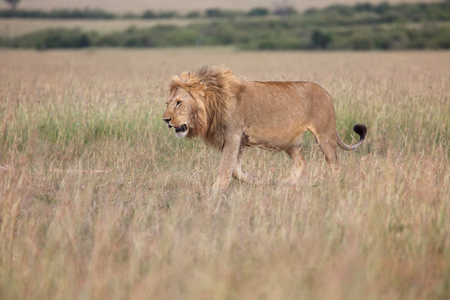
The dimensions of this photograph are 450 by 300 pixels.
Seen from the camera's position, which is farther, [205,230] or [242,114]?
[242,114]

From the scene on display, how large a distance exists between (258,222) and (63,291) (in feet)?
4.93

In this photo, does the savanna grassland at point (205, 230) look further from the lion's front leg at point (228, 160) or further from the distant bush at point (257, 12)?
the distant bush at point (257, 12)

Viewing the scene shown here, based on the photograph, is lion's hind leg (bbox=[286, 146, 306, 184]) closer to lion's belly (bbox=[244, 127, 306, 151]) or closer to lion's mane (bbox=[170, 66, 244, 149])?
lion's belly (bbox=[244, 127, 306, 151])

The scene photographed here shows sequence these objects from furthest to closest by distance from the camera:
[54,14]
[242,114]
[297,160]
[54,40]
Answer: [54,14] → [54,40] → [297,160] → [242,114]

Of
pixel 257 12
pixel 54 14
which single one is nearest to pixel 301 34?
pixel 257 12

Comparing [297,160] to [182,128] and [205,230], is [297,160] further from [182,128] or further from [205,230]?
[205,230]

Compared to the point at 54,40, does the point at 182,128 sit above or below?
above

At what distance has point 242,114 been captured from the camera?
573cm

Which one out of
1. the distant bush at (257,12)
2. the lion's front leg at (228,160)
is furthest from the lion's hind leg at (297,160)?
the distant bush at (257,12)

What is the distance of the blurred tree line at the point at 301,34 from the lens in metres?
39.2

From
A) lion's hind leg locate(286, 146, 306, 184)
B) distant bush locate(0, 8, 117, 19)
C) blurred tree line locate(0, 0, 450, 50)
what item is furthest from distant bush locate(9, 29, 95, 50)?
lion's hind leg locate(286, 146, 306, 184)

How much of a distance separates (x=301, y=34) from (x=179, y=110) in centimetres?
4065

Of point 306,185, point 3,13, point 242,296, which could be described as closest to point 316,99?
point 306,185

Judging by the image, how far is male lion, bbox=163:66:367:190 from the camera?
18.2ft
